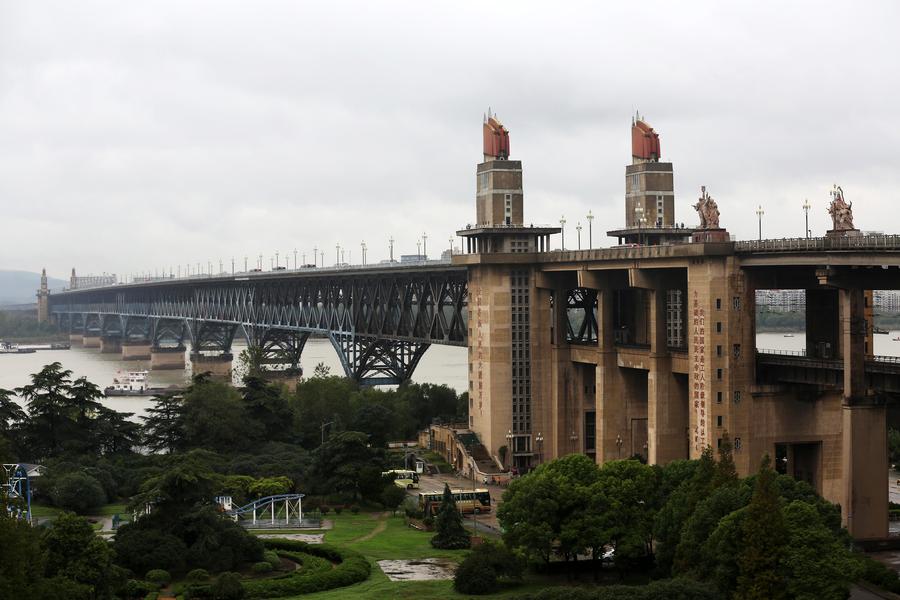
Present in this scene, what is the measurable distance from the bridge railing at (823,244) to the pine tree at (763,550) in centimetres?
1757

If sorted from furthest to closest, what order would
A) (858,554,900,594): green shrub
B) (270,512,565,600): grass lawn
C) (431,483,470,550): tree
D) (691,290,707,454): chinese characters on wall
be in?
(691,290,707,454): chinese characters on wall, (431,483,470,550): tree, (270,512,565,600): grass lawn, (858,554,900,594): green shrub

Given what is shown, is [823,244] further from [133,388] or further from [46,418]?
[133,388]

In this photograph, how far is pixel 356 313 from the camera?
14712cm

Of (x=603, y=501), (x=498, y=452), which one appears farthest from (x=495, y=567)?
(x=498, y=452)

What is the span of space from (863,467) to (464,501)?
25026 millimetres

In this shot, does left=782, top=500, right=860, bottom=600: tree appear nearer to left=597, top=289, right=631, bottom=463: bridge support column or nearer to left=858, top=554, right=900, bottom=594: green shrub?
left=858, top=554, right=900, bottom=594: green shrub

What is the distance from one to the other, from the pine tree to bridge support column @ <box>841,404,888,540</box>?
16452 mm

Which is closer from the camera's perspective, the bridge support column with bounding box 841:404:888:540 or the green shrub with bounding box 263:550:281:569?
the green shrub with bounding box 263:550:281:569

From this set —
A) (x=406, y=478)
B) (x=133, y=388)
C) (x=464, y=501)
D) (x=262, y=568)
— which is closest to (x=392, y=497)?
(x=464, y=501)

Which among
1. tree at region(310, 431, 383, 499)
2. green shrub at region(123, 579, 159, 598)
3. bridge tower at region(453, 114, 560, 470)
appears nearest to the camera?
green shrub at region(123, 579, 159, 598)

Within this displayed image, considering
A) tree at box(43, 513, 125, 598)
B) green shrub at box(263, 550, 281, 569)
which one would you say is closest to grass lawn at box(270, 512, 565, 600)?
green shrub at box(263, 550, 281, 569)

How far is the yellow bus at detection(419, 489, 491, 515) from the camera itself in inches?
2985

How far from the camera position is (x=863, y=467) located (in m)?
62.8

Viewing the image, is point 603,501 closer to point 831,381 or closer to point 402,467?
point 831,381
